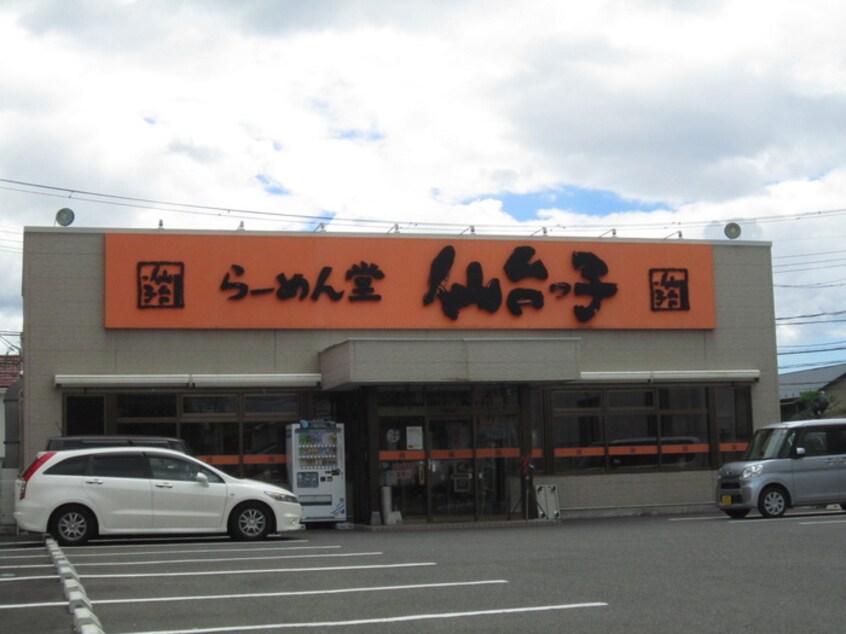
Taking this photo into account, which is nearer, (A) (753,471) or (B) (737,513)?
(A) (753,471)

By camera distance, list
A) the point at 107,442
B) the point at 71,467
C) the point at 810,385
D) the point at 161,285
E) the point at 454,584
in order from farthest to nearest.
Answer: the point at 810,385 < the point at 161,285 < the point at 107,442 < the point at 71,467 < the point at 454,584

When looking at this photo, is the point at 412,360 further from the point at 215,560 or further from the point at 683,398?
the point at 215,560

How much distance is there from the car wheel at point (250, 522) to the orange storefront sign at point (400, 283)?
618cm

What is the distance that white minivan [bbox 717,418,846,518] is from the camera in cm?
2120

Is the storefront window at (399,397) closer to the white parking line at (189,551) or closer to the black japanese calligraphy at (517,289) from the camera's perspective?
the black japanese calligraphy at (517,289)

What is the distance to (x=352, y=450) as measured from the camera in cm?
2367

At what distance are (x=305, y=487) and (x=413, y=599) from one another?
12.1 metres

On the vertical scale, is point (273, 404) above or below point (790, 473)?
above

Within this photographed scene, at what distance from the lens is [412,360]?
21703 mm

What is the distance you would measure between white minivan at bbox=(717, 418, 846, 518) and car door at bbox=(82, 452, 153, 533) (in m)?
11.2

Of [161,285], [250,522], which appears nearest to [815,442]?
[250,522]

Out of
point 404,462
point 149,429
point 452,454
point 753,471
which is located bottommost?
point 753,471

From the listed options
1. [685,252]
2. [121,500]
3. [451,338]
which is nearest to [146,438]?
[121,500]

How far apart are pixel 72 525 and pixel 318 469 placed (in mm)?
6104
